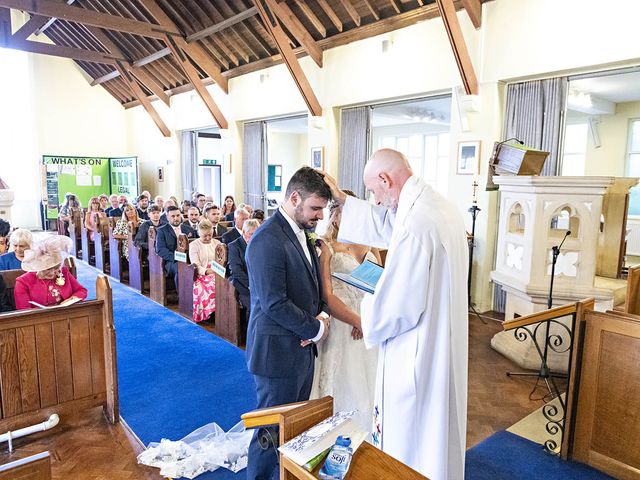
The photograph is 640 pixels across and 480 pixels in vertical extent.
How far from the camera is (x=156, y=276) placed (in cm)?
609

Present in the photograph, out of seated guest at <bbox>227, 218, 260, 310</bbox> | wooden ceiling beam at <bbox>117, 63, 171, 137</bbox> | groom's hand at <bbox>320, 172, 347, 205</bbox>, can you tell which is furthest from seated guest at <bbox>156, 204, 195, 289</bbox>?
wooden ceiling beam at <bbox>117, 63, 171, 137</bbox>

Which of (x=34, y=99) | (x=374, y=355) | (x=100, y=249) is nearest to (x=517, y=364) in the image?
(x=374, y=355)

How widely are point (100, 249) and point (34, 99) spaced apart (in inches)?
297

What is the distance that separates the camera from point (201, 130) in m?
12.1

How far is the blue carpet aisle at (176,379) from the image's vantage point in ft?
10.1

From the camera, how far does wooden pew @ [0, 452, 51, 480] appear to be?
1.23 metres

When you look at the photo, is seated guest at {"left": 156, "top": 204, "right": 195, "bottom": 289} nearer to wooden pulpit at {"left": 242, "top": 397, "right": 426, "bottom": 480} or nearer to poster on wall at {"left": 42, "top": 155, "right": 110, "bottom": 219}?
wooden pulpit at {"left": 242, "top": 397, "right": 426, "bottom": 480}

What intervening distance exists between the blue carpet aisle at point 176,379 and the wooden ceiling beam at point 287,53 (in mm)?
4223

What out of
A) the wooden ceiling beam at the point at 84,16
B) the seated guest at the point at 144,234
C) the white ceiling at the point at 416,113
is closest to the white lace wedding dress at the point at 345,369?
the seated guest at the point at 144,234

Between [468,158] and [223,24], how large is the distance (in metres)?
5.12

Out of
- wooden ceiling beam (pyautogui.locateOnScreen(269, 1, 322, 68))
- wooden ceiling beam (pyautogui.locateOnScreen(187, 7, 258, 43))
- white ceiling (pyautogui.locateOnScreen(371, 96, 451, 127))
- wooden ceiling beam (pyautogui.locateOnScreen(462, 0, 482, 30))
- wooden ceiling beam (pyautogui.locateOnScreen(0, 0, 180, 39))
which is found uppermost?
wooden ceiling beam (pyautogui.locateOnScreen(0, 0, 180, 39))

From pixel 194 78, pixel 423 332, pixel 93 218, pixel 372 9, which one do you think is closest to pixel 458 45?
pixel 372 9

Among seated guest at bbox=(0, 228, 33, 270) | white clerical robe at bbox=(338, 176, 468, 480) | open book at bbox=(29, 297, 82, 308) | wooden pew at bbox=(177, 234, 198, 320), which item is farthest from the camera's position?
wooden pew at bbox=(177, 234, 198, 320)

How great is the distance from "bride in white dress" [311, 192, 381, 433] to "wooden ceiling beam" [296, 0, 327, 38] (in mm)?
5811
